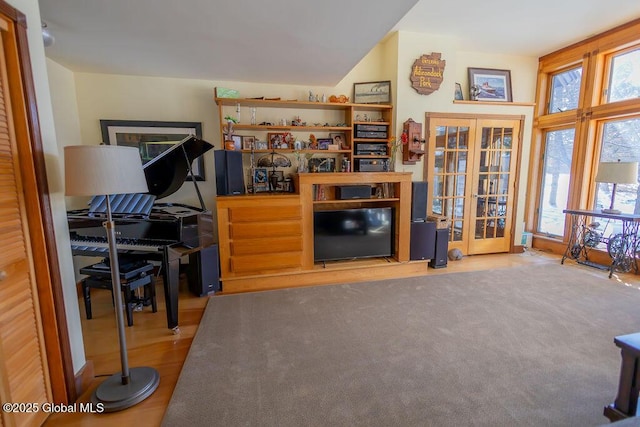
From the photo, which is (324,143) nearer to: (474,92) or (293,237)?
(293,237)

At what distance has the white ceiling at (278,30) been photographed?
2025 mm

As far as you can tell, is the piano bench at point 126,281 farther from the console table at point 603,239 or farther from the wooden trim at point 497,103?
the console table at point 603,239

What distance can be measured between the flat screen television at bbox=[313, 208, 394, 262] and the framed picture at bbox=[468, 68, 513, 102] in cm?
229

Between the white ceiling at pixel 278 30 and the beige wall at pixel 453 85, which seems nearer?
the white ceiling at pixel 278 30

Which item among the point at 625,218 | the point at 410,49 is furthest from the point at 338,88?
the point at 625,218

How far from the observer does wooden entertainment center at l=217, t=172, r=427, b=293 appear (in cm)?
316

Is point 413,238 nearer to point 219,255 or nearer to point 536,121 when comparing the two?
point 219,255

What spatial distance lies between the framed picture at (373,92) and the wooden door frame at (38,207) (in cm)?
326

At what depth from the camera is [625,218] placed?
10.7ft

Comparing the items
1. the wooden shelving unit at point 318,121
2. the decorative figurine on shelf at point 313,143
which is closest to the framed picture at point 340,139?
the wooden shelving unit at point 318,121

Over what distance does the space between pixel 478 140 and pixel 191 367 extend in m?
4.43

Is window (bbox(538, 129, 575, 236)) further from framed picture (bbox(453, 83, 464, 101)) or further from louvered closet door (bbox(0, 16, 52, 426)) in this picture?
louvered closet door (bbox(0, 16, 52, 426))

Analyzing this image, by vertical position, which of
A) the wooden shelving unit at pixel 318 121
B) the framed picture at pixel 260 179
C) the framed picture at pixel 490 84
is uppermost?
the framed picture at pixel 490 84

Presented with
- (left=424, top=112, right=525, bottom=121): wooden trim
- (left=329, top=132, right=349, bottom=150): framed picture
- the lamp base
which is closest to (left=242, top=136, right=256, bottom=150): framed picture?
(left=329, top=132, right=349, bottom=150): framed picture
